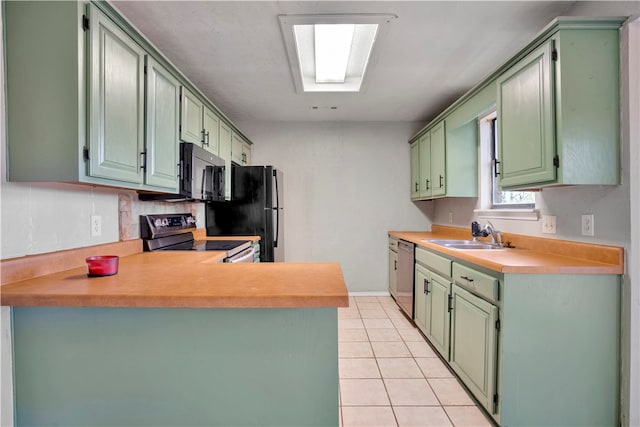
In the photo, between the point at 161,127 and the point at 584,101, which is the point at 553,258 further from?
the point at 161,127

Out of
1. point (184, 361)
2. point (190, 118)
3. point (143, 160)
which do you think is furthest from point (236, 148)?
point (184, 361)

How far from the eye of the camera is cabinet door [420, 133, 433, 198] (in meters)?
3.59

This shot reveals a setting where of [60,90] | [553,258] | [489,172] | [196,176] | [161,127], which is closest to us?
[60,90]

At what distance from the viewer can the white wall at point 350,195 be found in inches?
168

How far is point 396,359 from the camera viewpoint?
2.51m

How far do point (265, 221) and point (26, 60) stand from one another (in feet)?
7.52

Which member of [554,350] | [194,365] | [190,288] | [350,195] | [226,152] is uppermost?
[226,152]

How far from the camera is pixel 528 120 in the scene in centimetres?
179

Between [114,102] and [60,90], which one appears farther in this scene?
[114,102]

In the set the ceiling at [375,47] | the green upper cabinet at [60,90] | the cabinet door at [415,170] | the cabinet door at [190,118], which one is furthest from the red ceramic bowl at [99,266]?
the cabinet door at [415,170]

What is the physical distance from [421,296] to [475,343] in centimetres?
102

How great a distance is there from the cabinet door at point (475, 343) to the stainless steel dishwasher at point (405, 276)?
3.19 feet
